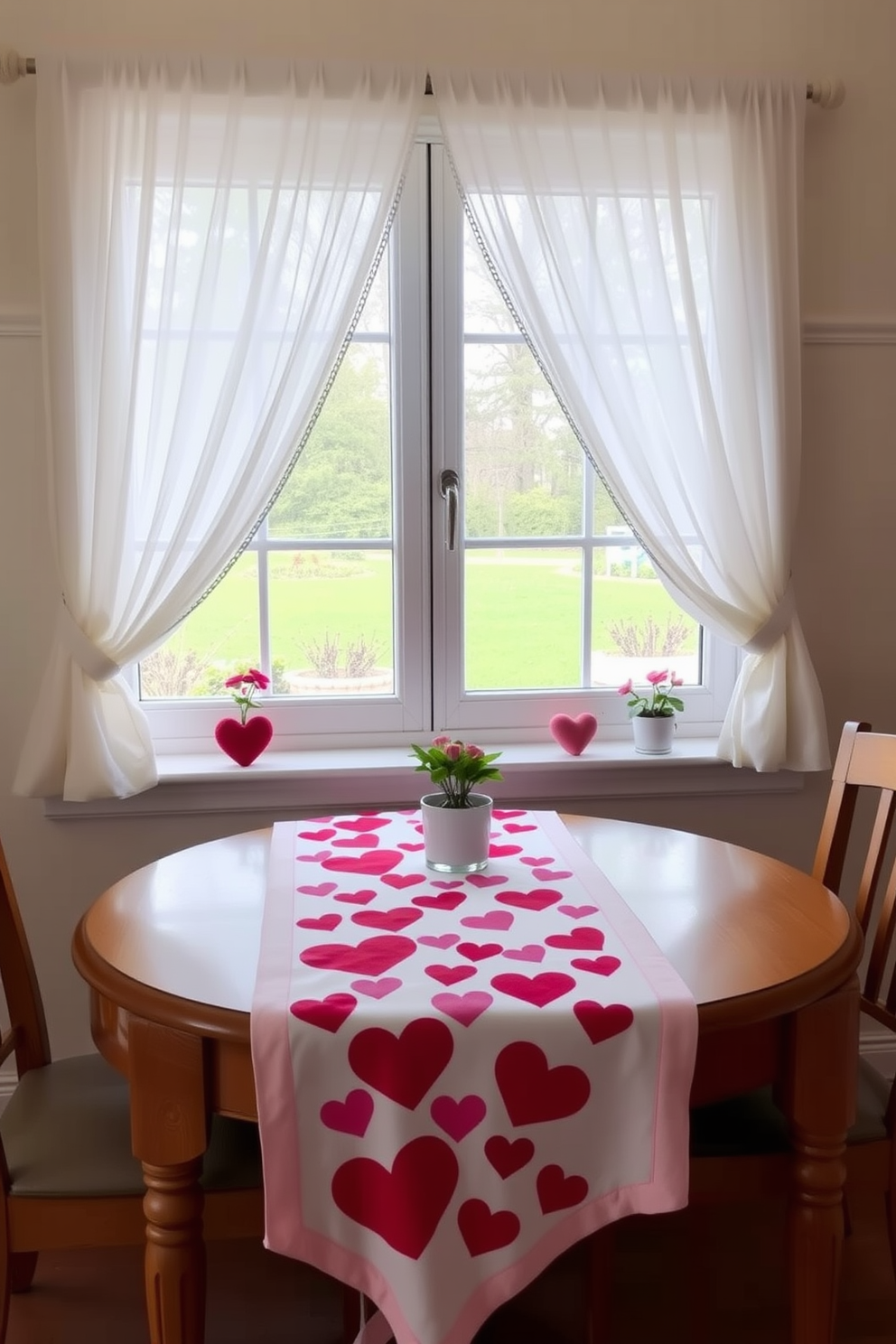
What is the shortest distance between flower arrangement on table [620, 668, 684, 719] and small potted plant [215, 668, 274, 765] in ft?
2.72

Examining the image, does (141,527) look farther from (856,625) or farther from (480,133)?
(856,625)

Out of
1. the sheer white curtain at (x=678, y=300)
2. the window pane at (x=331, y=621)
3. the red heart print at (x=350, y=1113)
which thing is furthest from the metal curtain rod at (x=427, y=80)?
the red heart print at (x=350, y=1113)

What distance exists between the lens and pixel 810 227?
8.40 ft

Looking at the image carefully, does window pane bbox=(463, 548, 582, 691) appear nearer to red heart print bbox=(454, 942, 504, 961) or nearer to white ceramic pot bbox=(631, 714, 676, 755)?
white ceramic pot bbox=(631, 714, 676, 755)

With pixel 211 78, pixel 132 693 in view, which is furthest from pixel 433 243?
pixel 132 693

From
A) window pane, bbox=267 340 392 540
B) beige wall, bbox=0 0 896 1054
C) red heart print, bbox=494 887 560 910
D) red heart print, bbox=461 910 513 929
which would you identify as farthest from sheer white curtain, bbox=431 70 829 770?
red heart print, bbox=461 910 513 929

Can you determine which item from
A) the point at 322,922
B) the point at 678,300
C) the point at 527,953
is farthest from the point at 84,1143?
the point at 678,300

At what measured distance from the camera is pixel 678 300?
250cm

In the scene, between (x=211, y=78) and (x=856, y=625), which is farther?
(x=856, y=625)

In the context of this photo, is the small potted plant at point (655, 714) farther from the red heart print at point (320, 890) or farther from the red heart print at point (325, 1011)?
the red heart print at point (325, 1011)

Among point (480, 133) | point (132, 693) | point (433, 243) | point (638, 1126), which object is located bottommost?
point (638, 1126)

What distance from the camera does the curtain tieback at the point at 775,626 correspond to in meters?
2.50

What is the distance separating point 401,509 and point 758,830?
43.9 inches

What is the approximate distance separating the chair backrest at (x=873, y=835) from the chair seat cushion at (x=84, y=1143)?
1001mm
